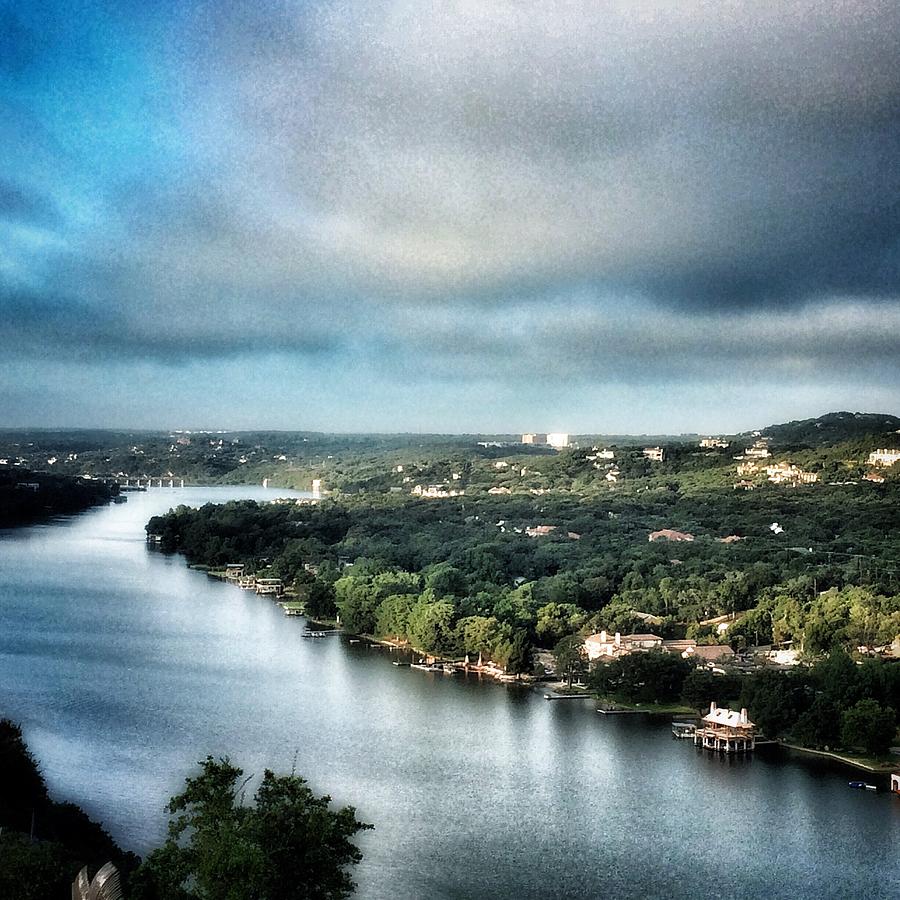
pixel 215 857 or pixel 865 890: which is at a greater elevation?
pixel 215 857

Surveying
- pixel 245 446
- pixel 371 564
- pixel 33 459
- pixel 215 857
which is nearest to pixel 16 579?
pixel 371 564

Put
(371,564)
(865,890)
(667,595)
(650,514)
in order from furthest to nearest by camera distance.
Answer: (650,514)
(371,564)
(667,595)
(865,890)

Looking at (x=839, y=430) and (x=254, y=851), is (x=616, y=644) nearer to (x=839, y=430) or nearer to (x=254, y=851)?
(x=254, y=851)

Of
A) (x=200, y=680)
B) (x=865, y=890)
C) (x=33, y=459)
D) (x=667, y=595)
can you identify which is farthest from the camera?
(x=33, y=459)

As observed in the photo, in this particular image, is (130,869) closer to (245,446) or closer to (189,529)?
(189,529)

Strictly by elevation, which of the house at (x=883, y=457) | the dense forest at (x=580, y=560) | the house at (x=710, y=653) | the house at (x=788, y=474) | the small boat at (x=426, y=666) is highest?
the house at (x=883, y=457)

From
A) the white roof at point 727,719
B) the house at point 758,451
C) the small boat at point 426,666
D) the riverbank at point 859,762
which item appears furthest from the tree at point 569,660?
the house at point 758,451

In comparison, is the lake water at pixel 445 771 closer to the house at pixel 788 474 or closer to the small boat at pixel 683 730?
the small boat at pixel 683 730
